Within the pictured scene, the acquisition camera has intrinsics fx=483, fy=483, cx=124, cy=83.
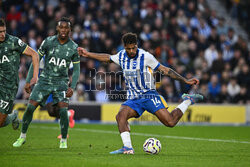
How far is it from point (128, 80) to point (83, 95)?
9422mm

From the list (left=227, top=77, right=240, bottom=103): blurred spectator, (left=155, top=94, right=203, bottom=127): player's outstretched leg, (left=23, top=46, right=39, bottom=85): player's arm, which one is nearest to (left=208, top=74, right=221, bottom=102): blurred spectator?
(left=227, top=77, right=240, bottom=103): blurred spectator

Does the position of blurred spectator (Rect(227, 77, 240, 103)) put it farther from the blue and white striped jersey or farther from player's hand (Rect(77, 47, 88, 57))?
player's hand (Rect(77, 47, 88, 57))

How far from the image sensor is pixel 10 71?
8.61 meters

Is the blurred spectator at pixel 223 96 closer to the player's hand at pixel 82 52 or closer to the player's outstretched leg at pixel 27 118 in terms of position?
the player's hand at pixel 82 52

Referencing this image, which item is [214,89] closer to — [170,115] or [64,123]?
[170,115]

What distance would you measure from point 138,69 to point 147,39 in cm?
988

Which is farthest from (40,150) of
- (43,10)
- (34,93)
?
(43,10)

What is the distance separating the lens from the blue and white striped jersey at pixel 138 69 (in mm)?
8852

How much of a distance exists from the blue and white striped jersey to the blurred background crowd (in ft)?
27.6

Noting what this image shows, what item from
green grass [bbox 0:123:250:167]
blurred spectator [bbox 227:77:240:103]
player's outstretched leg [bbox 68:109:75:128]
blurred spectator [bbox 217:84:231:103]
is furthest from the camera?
blurred spectator [bbox 227:77:240:103]

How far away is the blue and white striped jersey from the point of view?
348 inches

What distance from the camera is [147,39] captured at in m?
18.6

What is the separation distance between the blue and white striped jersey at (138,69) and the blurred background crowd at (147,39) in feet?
27.6

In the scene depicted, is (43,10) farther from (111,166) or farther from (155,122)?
(111,166)
